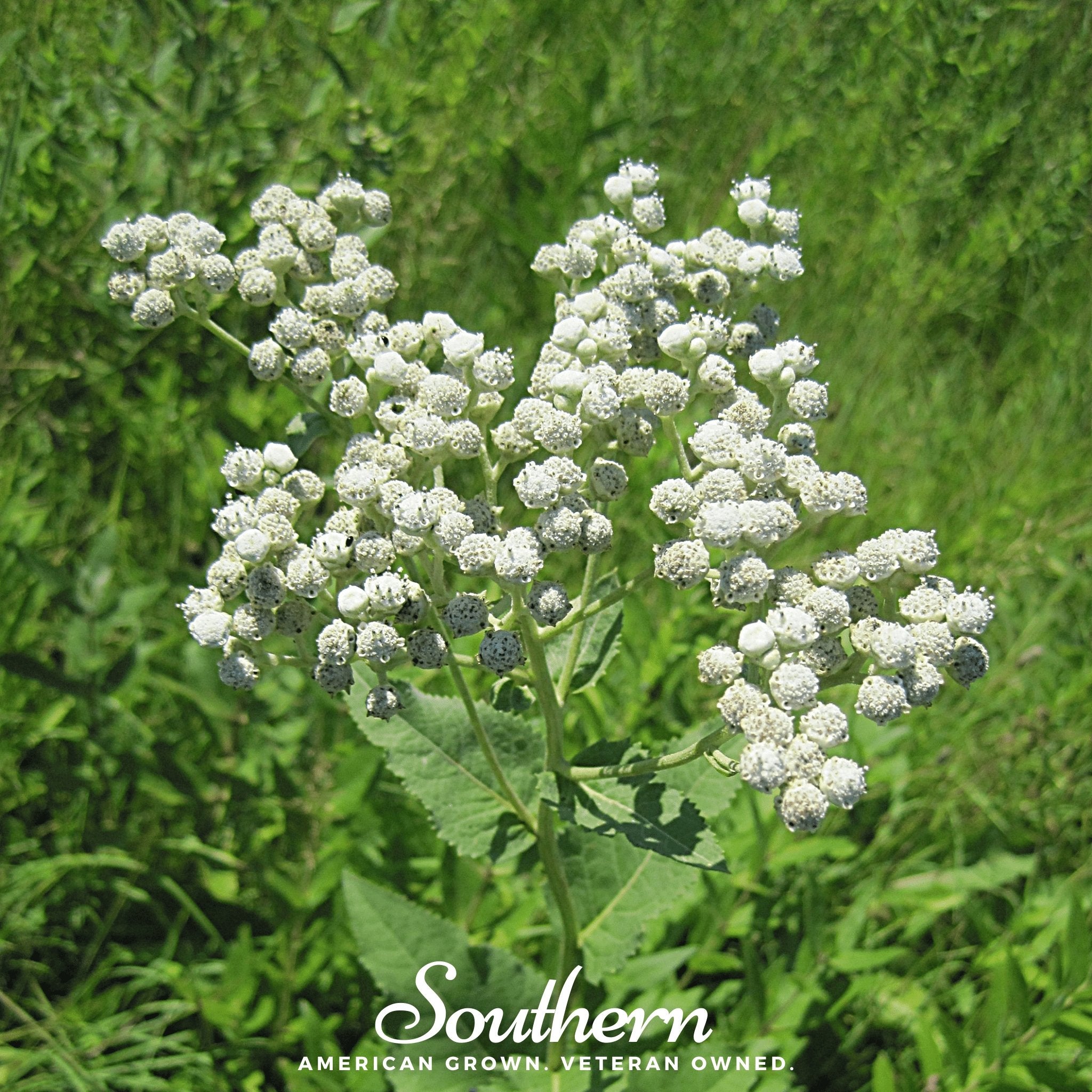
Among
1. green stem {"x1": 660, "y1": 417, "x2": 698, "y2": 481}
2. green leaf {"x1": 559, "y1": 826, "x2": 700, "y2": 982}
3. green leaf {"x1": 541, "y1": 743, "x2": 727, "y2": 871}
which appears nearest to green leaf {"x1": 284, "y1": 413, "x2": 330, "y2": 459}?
green stem {"x1": 660, "y1": 417, "x2": 698, "y2": 481}

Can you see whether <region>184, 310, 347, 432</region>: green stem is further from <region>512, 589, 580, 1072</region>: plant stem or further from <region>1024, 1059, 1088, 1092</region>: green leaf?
<region>1024, 1059, 1088, 1092</region>: green leaf

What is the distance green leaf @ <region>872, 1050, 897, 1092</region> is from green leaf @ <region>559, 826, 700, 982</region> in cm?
69

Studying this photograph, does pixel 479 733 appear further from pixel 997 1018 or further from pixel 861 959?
pixel 997 1018

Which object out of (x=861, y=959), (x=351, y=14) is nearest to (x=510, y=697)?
(x=861, y=959)

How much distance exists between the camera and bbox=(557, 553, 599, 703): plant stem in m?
2.16

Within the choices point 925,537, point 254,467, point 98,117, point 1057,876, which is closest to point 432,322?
point 254,467

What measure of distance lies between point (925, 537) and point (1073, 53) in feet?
11.4

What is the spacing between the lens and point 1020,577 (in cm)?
393

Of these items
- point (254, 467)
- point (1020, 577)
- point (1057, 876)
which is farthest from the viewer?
point (1020, 577)

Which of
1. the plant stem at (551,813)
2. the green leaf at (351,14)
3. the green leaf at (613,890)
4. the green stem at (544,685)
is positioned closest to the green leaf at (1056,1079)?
the green leaf at (613,890)

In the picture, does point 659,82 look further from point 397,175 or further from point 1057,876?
point 1057,876

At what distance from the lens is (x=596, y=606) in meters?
2.12

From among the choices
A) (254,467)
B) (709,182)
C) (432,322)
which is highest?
(709,182)

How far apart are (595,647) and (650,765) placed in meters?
0.50
